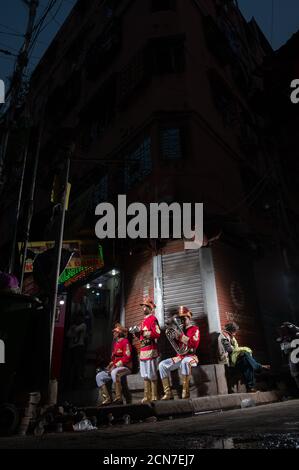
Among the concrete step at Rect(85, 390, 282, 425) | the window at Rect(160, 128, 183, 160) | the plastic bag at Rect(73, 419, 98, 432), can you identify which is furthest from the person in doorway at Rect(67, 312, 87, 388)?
the window at Rect(160, 128, 183, 160)

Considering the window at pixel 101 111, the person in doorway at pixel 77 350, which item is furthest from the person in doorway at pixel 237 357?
the window at pixel 101 111

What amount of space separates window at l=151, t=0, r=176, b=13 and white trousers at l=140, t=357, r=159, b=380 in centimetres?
1602

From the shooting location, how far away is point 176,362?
862 cm

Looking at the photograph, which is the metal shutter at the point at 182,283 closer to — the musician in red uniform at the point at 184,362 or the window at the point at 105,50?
the musician in red uniform at the point at 184,362

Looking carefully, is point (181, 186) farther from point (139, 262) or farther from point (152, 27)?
point (152, 27)

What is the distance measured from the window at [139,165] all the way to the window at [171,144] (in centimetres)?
64

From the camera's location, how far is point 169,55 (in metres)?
15.0

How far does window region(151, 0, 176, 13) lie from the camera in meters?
15.8

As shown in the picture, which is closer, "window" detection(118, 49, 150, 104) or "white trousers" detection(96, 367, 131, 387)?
"white trousers" detection(96, 367, 131, 387)

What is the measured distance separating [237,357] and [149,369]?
2.46 m

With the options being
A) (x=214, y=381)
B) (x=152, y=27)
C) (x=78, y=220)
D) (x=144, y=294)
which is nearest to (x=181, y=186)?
(x=144, y=294)

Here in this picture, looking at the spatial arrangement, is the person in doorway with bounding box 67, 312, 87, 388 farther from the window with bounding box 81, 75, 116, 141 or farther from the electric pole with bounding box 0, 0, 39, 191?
the window with bounding box 81, 75, 116, 141

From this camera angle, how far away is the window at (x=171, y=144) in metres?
12.9

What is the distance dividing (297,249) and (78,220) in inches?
390
